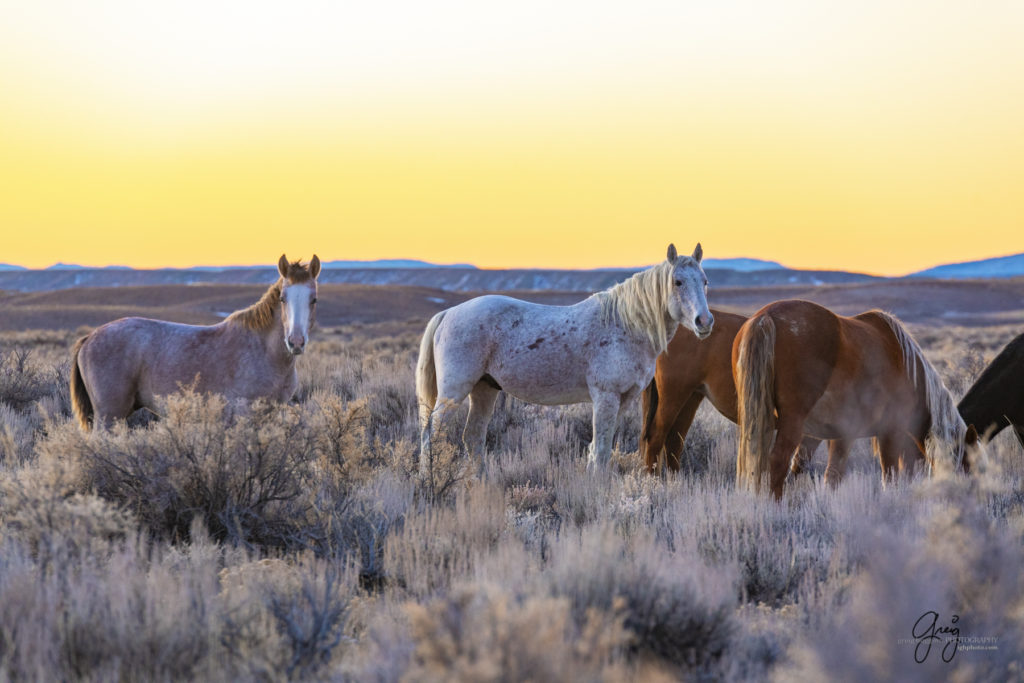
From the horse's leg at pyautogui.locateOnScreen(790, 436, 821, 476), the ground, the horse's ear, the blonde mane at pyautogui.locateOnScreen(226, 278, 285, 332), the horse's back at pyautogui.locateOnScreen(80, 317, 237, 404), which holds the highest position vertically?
the blonde mane at pyautogui.locateOnScreen(226, 278, 285, 332)

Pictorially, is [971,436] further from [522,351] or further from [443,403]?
[443,403]

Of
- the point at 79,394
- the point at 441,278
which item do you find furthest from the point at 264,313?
the point at 441,278

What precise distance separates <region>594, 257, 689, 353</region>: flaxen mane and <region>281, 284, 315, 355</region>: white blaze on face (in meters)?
2.53

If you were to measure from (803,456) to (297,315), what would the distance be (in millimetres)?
4704

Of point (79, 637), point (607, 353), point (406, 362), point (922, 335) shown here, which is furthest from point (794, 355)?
point (922, 335)

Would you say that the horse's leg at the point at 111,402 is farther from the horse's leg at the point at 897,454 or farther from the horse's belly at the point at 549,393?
the horse's leg at the point at 897,454

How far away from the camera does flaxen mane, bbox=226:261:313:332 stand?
6387 mm

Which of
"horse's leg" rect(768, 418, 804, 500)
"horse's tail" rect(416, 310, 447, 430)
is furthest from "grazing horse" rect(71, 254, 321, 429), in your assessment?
"horse's leg" rect(768, 418, 804, 500)

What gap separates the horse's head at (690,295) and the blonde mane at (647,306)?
0.20 ft

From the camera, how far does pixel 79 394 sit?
6828 millimetres

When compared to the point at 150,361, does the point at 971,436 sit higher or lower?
lower

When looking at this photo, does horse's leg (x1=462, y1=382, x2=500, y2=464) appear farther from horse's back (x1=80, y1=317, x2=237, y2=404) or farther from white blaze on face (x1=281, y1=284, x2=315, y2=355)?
horse's back (x1=80, y1=317, x2=237, y2=404)
